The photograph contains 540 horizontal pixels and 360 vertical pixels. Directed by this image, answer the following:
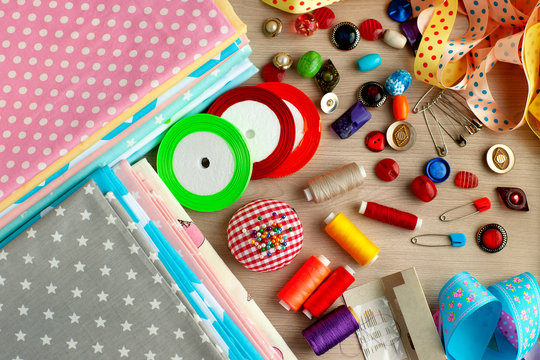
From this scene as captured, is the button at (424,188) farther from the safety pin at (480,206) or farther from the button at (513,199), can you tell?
the button at (513,199)

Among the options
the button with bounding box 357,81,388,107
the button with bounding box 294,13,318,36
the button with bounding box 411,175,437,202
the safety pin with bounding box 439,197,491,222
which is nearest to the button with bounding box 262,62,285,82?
the button with bounding box 294,13,318,36

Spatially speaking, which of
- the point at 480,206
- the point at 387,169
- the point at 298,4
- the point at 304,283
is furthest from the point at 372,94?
the point at 304,283

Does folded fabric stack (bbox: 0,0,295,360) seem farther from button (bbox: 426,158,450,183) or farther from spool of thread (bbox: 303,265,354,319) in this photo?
button (bbox: 426,158,450,183)

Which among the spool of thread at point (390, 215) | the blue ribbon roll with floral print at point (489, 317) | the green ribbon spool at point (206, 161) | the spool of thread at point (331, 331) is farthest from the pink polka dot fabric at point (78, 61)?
the blue ribbon roll with floral print at point (489, 317)

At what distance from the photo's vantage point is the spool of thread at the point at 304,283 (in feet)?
4.36

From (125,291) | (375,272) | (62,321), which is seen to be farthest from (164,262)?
(375,272)

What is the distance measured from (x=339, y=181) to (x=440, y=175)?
31cm

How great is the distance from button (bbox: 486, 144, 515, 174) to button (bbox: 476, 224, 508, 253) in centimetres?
17

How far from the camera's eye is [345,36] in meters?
1.37

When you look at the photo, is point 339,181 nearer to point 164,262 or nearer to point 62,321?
point 164,262

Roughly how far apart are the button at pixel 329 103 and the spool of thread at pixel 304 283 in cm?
43

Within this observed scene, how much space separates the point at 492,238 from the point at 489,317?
8.9 inches

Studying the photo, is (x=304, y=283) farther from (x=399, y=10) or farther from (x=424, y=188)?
(x=399, y=10)

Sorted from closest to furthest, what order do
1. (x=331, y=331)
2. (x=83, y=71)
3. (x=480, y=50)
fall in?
(x=83, y=71), (x=331, y=331), (x=480, y=50)
